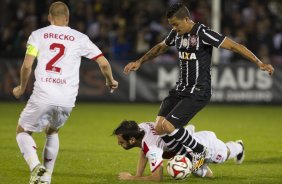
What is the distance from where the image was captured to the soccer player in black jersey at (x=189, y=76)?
8.82 meters

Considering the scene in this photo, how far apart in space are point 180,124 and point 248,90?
36.3ft

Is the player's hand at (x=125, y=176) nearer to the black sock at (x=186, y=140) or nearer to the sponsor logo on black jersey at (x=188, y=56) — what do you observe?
the black sock at (x=186, y=140)

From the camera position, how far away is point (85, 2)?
22.3 m

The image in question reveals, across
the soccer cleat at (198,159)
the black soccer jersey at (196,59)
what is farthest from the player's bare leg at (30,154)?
the black soccer jersey at (196,59)

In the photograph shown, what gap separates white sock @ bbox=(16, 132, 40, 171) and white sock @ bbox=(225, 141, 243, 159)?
2.81 meters

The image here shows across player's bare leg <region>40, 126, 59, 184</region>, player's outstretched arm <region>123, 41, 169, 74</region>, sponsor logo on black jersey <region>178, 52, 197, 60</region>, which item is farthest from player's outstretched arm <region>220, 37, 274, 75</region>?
player's bare leg <region>40, 126, 59, 184</region>

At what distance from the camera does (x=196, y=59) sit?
9062mm

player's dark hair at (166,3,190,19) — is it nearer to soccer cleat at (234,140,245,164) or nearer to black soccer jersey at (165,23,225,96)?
black soccer jersey at (165,23,225,96)

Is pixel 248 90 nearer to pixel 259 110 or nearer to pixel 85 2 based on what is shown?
pixel 259 110

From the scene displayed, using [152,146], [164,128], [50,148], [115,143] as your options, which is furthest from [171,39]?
[115,143]

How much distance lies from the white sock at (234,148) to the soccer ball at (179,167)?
3.77 feet

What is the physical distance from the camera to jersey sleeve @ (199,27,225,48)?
8.88m

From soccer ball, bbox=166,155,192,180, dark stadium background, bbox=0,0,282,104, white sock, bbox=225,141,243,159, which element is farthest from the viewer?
dark stadium background, bbox=0,0,282,104

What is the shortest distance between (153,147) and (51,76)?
1499 millimetres
